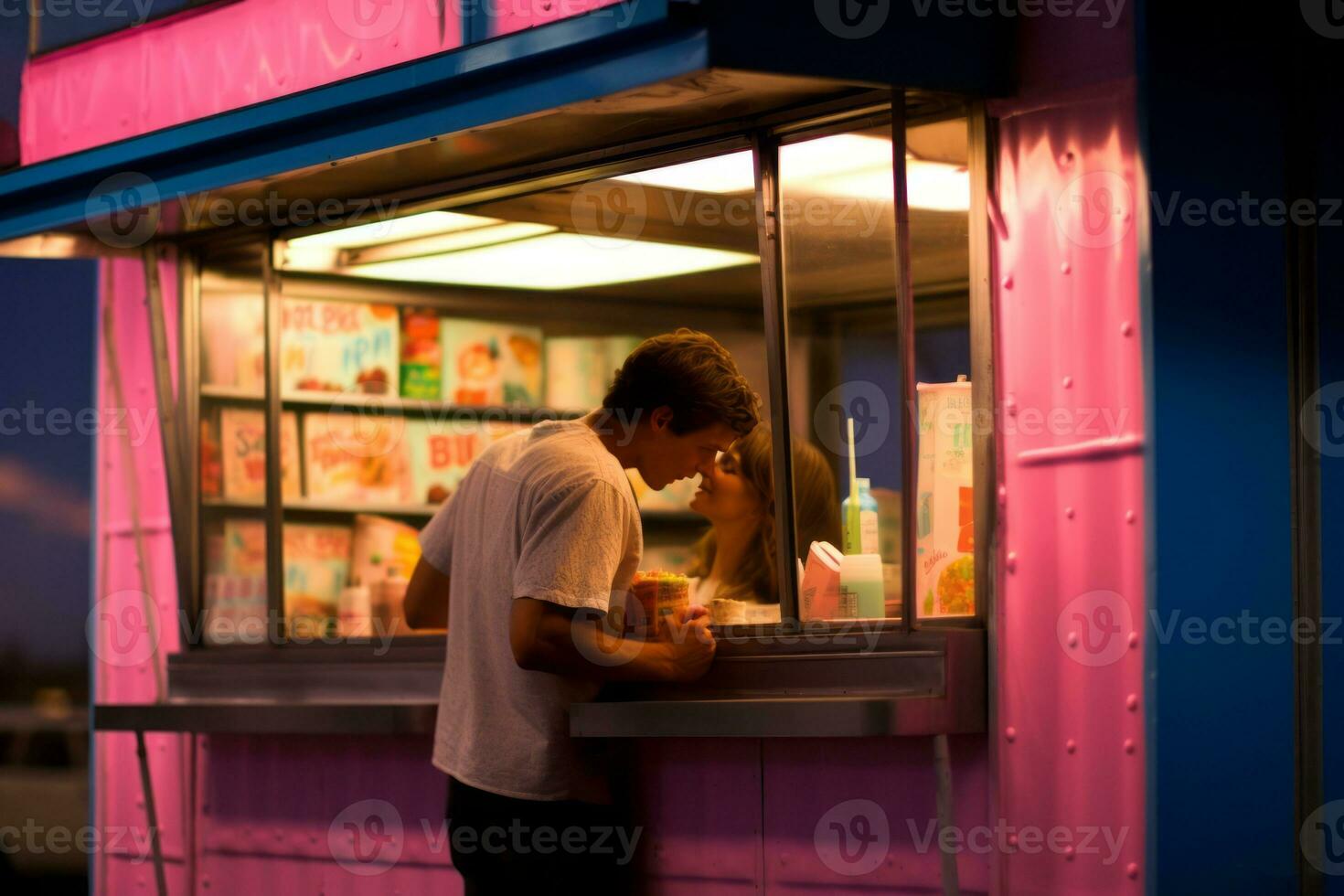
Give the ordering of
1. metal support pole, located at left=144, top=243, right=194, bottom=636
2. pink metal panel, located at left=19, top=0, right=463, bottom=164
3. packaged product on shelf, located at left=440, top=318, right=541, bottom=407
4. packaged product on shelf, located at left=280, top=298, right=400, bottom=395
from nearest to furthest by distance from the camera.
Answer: pink metal panel, located at left=19, top=0, right=463, bottom=164
metal support pole, located at left=144, top=243, right=194, bottom=636
packaged product on shelf, located at left=280, top=298, right=400, bottom=395
packaged product on shelf, located at left=440, top=318, right=541, bottom=407

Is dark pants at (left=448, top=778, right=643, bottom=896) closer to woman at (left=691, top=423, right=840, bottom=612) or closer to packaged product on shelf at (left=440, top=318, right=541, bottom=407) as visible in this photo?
woman at (left=691, top=423, right=840, bottom=612)

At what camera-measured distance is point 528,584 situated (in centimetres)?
403

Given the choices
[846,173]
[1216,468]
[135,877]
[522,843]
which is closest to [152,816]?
[135,877]

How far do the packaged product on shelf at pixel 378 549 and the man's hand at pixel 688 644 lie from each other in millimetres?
2333

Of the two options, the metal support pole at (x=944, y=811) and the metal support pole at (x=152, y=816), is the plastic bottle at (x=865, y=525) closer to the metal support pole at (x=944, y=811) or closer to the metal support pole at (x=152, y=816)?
the metal support pole at (x=944, y=811)

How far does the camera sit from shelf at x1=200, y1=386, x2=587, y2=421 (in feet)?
21.8

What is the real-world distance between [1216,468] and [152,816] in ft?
13.1

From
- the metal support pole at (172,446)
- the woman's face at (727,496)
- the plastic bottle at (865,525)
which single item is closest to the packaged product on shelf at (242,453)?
the metal support pole at (172,446)

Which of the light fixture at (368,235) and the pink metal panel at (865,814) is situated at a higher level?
the light fixture at (368,235)

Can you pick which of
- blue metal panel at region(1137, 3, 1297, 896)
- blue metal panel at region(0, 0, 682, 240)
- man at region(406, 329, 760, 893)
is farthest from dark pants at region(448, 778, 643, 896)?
blue metal panel at region(0, 0, 682, 240)

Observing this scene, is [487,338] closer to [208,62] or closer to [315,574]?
[315,574]

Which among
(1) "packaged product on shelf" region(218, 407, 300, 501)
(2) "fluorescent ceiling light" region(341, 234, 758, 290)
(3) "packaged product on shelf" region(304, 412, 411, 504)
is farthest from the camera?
(3) "packaged product on shelf" region(304, 412, 411, 504)

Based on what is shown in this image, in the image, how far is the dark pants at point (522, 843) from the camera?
409 centimetres

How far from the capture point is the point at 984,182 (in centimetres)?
440
